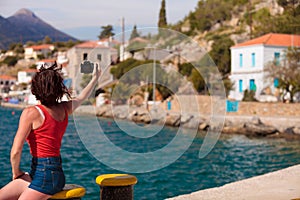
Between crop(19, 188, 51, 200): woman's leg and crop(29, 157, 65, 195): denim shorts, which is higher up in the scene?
crop(29, 157, 65, 195): denim shorts

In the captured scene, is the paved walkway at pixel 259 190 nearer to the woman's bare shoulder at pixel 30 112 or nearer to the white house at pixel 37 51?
the woman's bare shoulder at pixel 30 112

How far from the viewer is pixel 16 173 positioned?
3873 millimetres

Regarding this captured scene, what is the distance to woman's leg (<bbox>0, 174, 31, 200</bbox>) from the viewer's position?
384 centimetres

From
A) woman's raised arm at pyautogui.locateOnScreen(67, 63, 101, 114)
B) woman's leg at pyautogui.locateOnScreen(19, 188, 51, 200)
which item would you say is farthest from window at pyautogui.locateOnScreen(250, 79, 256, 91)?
woman's leg at pyautogui.locateOnScreen(19, 188, 51, 200)

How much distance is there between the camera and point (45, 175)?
3.80m

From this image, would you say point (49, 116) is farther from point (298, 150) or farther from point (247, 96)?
point (247, 96)

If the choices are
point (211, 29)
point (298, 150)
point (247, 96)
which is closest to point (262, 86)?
point (247, 96)

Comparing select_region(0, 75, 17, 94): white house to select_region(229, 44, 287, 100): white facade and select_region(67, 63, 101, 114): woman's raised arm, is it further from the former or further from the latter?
select_region(67, 63, 101, 114): woman's raised arm

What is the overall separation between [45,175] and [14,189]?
0.95 ft

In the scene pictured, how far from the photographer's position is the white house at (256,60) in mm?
36688

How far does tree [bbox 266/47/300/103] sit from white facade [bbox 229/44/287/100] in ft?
4.91

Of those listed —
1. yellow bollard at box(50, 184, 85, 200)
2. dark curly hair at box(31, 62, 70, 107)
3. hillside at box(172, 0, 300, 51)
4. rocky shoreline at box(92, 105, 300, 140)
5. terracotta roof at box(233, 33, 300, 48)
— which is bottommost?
rocky shoreline at box(92, 105, 300, 140)

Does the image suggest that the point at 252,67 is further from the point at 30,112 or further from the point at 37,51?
the point at 37,51

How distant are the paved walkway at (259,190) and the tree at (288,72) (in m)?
25.2
